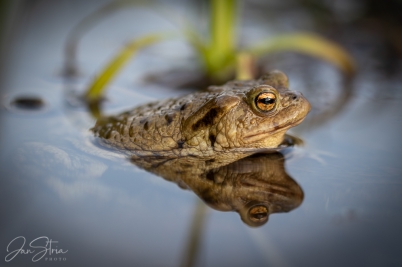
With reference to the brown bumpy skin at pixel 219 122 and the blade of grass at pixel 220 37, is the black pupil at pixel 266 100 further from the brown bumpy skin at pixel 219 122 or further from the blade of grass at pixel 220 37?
the blade of grass at pixel 220 37

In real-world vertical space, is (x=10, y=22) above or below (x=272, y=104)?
above

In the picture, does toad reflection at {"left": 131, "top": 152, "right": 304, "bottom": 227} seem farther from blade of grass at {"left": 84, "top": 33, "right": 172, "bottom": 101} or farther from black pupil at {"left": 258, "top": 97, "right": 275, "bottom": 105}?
blade of grass at {"left": 84, "top": 33, "right": 172, "bottom": 101}

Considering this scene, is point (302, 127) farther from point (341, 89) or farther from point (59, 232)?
point (59, 232)

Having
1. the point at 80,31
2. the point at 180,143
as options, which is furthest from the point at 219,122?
the point at 80,31

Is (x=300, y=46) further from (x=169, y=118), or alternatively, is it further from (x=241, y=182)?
(x=241, y=182)

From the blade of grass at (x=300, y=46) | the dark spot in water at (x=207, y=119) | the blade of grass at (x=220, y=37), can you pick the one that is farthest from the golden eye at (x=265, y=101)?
the blade of grass at (x=220, y=37)

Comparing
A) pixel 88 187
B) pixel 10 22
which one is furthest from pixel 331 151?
pixel 10 22

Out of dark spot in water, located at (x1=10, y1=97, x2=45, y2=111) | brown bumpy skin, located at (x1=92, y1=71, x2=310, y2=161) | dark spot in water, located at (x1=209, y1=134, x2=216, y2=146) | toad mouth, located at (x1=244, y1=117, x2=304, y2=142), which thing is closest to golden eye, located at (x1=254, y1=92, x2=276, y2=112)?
brown bumpy skin, located at (x1=92, y1=71, x2=310, y2=161)
